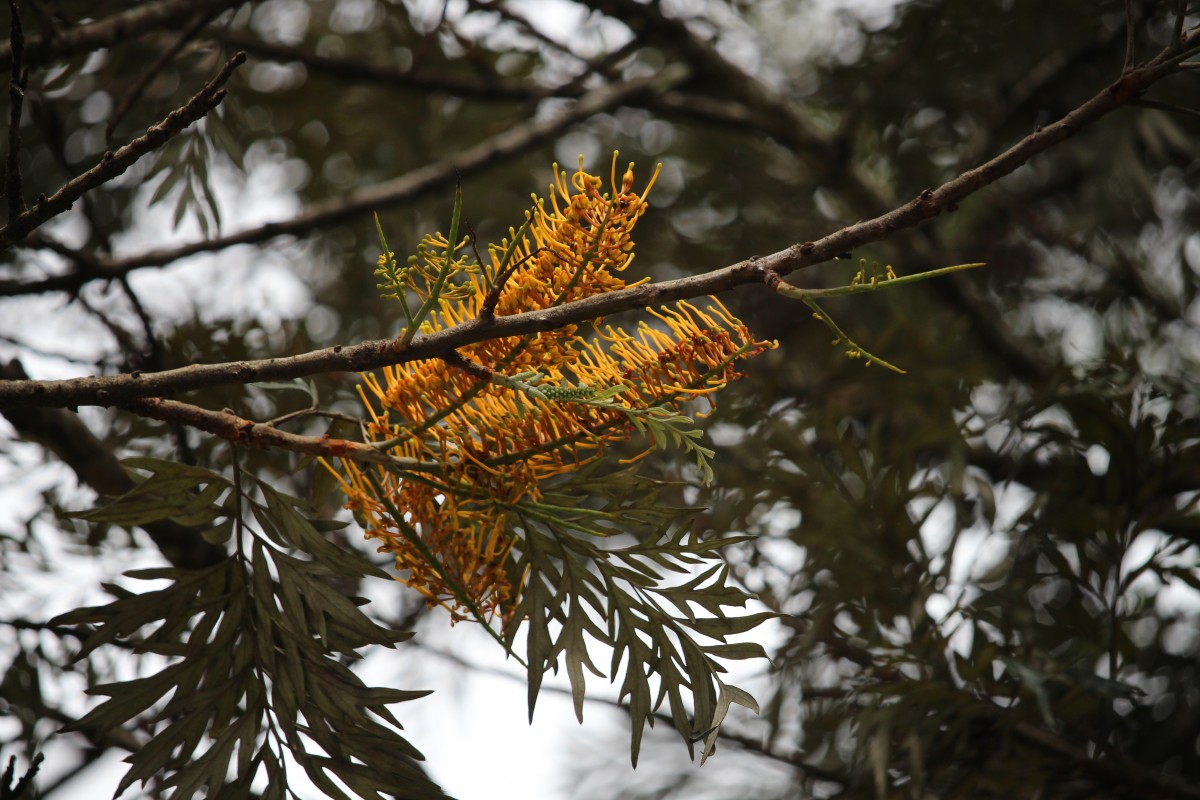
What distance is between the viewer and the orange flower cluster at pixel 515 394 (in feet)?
1.55

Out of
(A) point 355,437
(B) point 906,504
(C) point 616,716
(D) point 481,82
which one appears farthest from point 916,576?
(D) point 481,82

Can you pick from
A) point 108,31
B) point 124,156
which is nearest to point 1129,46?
point 124,156

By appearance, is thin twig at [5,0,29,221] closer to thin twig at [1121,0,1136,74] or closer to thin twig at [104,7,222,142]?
thin twig at [104,7,222,142]

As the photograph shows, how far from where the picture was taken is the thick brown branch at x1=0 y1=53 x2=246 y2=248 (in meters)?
0.42

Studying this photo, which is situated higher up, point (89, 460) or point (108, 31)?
point (108, 31)

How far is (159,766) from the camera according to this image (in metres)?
0.57

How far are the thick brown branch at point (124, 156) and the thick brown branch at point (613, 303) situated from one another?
8 centimetres

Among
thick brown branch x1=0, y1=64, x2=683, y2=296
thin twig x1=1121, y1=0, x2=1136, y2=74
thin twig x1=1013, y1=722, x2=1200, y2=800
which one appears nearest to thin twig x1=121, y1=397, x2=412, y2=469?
thin twig x1=1121, y1=0, x2=1136, y2=74

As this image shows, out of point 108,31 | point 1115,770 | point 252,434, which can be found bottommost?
point 1115,770

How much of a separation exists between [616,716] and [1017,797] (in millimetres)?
452

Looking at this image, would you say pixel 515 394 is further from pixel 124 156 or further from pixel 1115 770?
pixel 1115 770

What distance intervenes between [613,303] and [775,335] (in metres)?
0.99

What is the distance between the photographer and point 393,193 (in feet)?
4.15

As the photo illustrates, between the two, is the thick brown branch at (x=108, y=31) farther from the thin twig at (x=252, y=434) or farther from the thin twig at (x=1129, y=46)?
the thin twig at (x=1129, y=46)
